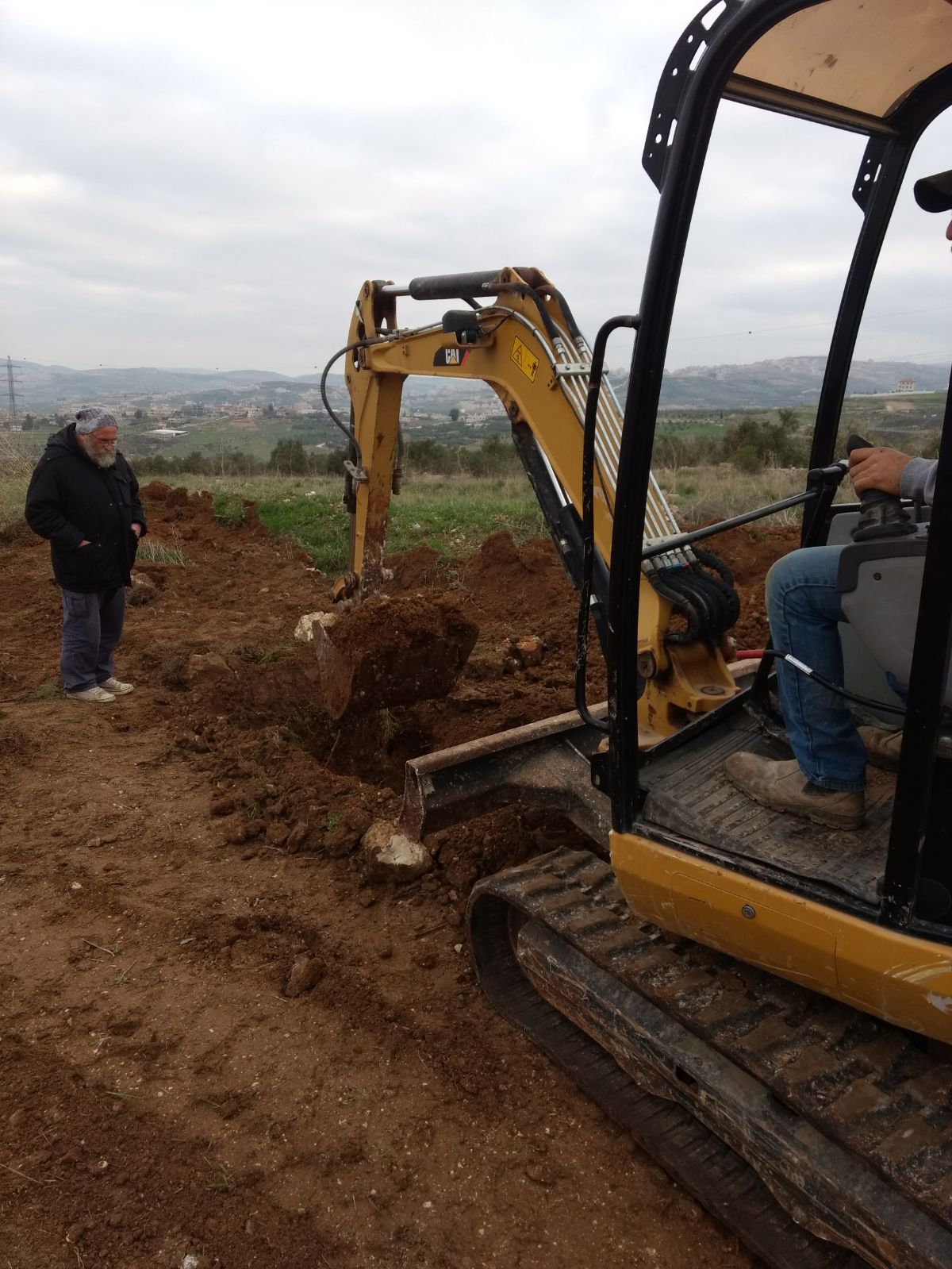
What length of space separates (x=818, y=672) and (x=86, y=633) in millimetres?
5341

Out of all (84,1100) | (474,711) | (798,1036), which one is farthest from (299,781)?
(798,1036)

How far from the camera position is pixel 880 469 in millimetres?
2217

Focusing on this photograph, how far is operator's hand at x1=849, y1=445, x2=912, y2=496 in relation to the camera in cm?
220

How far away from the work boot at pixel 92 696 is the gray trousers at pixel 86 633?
0.03 meters

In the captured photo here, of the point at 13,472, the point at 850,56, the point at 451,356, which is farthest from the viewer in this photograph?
the point at 13,472

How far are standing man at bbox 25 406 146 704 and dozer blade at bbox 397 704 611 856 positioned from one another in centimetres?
369

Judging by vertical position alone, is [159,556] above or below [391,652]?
below

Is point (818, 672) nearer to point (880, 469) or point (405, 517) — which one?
point (880, 469)

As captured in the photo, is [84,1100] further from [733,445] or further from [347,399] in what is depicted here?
[733,445]

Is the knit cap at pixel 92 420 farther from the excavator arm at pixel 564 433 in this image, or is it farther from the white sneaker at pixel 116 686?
the excavator arm at pixel 564 433

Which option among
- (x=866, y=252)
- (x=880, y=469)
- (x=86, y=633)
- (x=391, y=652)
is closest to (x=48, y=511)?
(x=86, y=633)

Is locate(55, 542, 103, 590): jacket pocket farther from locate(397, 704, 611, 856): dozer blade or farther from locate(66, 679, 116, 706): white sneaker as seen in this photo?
locate(397, 704, 611, 856): dozer blade

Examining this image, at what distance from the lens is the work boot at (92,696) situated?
257 inches

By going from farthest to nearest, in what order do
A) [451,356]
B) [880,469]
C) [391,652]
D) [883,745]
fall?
[391,652], [451,356], [883,745], [880,469]
